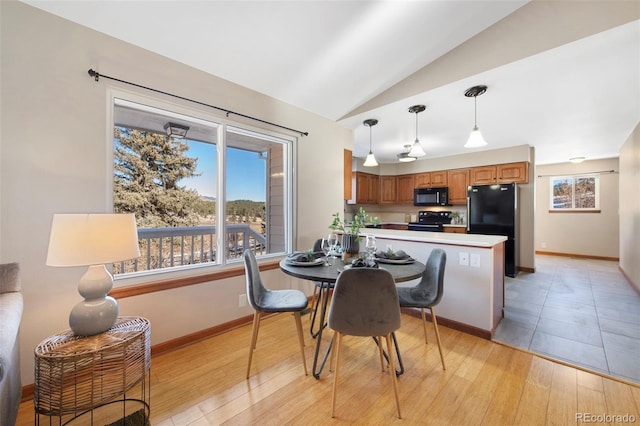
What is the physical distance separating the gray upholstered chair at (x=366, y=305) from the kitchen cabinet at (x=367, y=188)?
4682 mm

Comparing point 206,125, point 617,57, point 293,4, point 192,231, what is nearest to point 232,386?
point 192,231

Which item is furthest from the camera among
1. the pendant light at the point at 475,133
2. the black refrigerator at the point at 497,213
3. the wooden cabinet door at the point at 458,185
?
the wooden cabinet door at the point at 458,185

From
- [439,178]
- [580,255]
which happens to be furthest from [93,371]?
[580,255]

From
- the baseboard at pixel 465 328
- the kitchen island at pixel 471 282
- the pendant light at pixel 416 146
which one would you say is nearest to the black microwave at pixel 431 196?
the pendant light at pixel 416 146

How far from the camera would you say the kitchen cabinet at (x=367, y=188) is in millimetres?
6146

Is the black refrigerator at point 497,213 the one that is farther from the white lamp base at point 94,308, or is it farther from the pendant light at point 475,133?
the white lamp base at point 94,308

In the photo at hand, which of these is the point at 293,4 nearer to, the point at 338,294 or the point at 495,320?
the point at 338,294

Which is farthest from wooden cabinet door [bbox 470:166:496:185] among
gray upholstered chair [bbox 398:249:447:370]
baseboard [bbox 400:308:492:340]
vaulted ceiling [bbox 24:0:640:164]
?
gray upholstered chair [bbox 398:249:447:370]

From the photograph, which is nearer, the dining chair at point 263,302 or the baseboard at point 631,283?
the dining chair at point 263,302

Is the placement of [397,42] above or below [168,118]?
above

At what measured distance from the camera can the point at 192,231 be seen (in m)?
3.16

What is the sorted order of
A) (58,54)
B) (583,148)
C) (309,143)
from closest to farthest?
(58,54), (309,143), (583,148)

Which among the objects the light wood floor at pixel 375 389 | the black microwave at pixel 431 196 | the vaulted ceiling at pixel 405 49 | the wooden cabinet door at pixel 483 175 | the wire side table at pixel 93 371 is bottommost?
the light wood floor at pixel 375 389

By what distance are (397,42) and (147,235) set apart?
3.32 m
